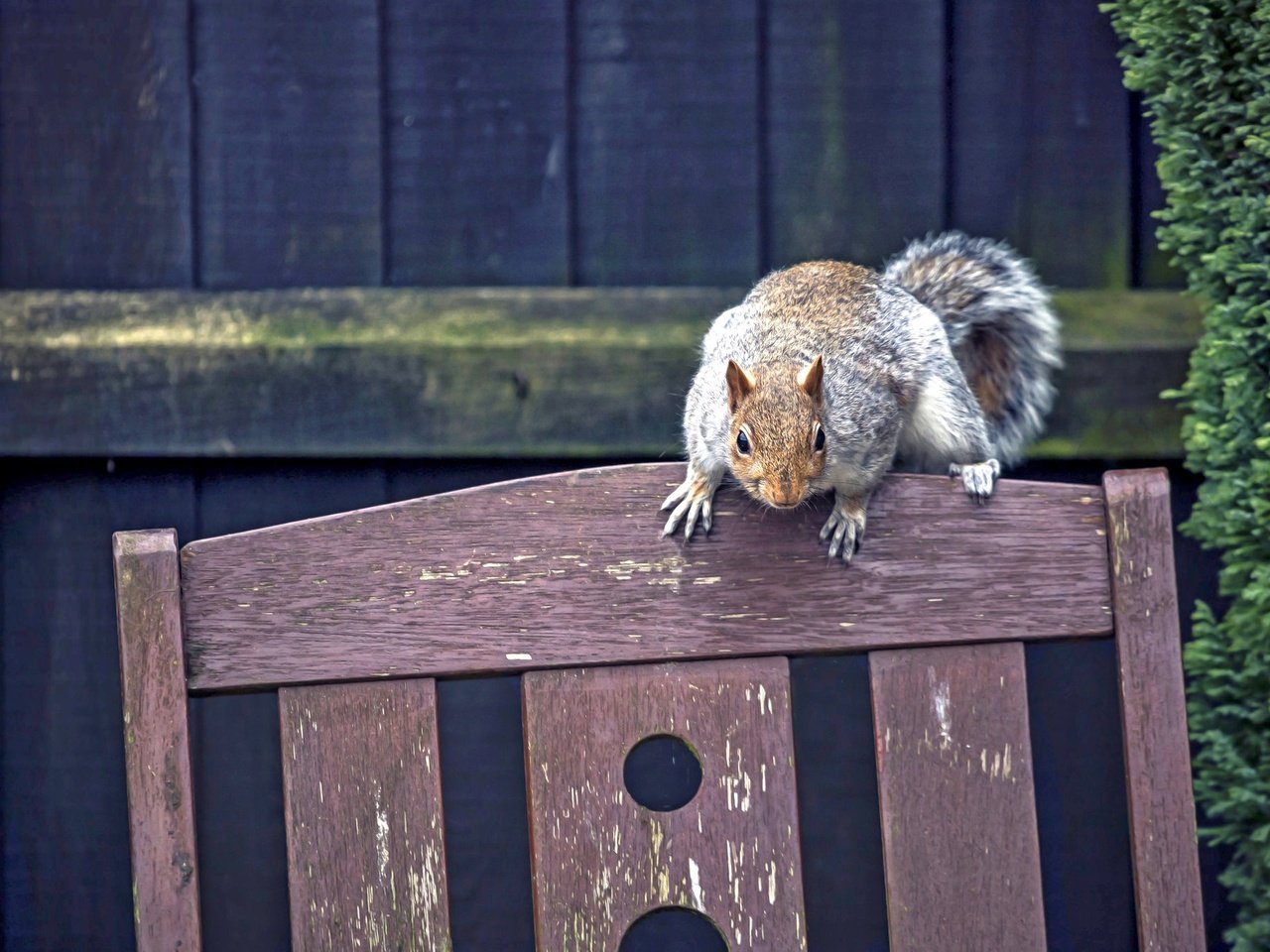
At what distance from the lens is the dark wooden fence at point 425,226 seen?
1210 millimetres

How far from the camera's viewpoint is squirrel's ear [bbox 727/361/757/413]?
0.93 metres

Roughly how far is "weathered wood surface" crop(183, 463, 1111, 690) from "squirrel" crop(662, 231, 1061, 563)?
0.9 inches

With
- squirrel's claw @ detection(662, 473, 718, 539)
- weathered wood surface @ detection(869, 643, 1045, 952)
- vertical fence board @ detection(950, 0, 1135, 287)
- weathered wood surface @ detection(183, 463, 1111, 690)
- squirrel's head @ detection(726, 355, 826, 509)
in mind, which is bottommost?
weathered wood surface @ detection(869, 643, 1045, 952)

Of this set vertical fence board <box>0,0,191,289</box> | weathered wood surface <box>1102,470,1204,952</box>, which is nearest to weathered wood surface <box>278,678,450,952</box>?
weathered wood surface <box>1102,470,1204,952</box>

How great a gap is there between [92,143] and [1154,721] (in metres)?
1.06

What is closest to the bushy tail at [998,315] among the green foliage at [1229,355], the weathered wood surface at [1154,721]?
the green foliage at [1229,355]

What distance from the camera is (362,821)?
2.43ft

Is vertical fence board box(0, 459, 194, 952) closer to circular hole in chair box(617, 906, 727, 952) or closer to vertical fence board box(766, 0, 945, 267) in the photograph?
circular hole in chair box(617, 906, 727, 952)

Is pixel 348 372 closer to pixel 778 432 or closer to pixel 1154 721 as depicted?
pixel 778 432

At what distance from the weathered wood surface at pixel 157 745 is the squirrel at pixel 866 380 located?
0.30 m

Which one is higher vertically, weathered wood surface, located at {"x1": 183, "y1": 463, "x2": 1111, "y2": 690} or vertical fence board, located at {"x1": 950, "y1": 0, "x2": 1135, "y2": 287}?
vertical fence board, located at {"x1": 950, "y1": 0, "x2": 1135, "y2": 287}

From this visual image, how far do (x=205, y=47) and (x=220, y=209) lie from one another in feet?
0.51

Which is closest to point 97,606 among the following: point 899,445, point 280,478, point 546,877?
point 280,478

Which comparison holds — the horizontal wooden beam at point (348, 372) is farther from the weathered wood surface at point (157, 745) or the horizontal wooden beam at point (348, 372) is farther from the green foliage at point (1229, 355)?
the weathered wood surface at point (157, 745)
